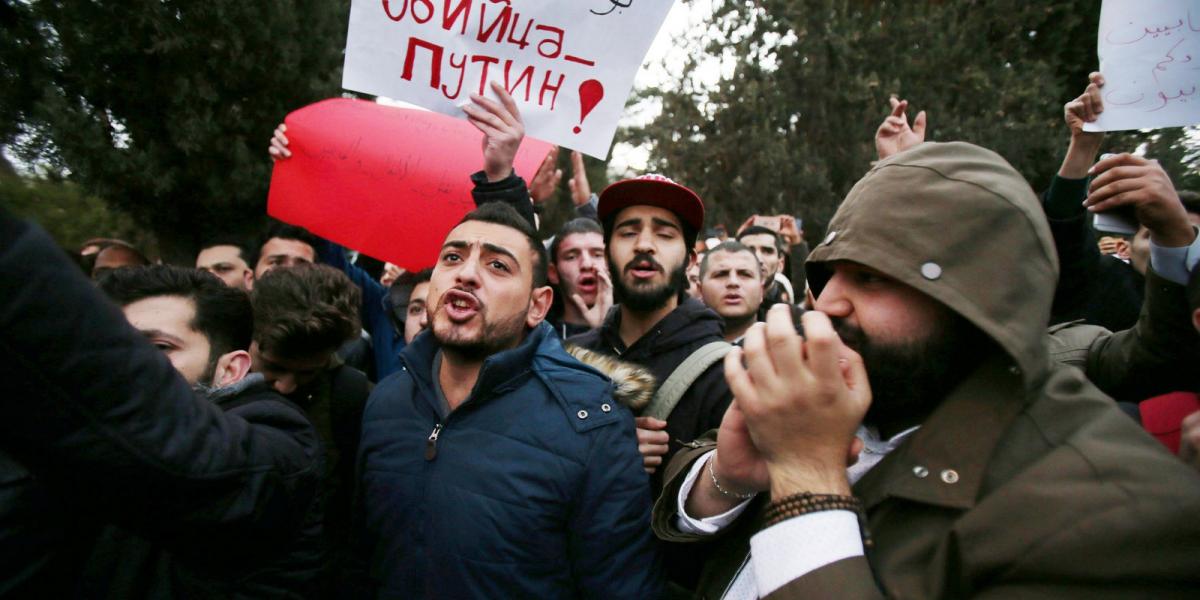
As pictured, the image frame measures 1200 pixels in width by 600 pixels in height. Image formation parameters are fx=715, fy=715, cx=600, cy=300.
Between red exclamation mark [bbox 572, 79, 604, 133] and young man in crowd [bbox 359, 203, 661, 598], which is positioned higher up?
red exclamation mark [bbox 572, 79, 604, 133]

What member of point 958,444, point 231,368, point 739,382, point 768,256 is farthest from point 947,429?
point 768,256

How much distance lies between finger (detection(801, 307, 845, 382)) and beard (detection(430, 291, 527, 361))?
125 cm

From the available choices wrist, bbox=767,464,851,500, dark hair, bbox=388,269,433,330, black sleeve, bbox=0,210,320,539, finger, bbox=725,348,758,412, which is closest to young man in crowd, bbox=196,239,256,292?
dark hair, bbox=388,269,433,330

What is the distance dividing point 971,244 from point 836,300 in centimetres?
26

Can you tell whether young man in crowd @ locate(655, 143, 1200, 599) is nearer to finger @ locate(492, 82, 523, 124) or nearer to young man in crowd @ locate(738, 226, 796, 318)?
finger @ locate(492, 82, 523, 124)

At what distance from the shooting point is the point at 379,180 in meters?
3.33

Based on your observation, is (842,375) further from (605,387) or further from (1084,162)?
(1084,162)

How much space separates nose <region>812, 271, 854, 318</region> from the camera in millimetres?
1367

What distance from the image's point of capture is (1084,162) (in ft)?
7.45

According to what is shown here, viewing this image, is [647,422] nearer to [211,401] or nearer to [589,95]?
[211,401]

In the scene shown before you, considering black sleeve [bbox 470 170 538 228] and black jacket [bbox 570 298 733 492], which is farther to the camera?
black sleeve [bbox 470 170 538 228]

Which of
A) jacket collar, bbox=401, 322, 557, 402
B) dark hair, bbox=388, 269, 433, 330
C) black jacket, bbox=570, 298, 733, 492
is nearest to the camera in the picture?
jacket collar, bbox=401, 322, 557, 402

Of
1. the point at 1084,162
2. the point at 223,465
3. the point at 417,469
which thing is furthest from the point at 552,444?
the point at 1084,162

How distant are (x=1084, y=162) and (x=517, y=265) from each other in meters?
1.85
